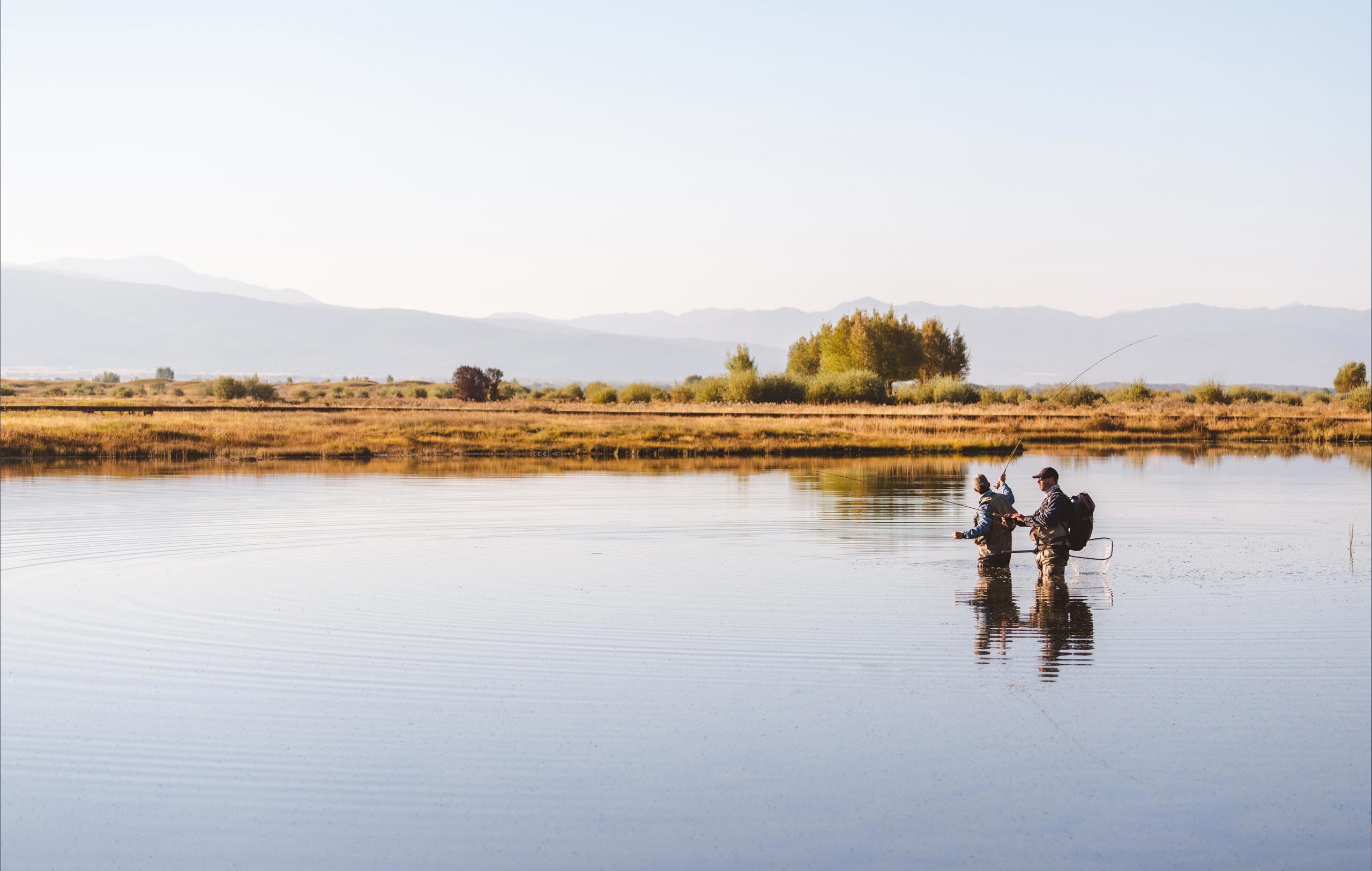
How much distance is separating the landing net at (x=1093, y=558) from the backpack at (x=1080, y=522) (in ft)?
2.51

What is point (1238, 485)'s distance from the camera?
2936cm

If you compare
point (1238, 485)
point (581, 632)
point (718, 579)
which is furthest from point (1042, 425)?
point (581, 632)

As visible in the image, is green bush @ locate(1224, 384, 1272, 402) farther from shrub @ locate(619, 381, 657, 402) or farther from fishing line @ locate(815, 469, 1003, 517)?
fishing line @ locate(815, 469, 1003, 517)

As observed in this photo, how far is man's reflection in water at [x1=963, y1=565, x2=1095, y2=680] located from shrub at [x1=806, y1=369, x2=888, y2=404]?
6962 centimetres

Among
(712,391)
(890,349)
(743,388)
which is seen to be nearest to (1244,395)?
(890,349)

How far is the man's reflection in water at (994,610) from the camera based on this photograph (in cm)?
1182

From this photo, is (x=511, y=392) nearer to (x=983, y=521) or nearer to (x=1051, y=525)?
(x=983, y=521)

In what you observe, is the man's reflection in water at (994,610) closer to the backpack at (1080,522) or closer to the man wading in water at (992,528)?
the man wading in water at (992,528)

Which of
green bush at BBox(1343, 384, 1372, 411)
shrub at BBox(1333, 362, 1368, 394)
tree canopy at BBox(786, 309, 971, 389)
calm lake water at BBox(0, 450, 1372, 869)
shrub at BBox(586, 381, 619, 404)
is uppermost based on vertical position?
tree canopy at BBox(786, 309, 971, 389)

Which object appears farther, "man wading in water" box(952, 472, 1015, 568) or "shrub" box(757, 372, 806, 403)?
"shrub" box(757, 372, 806, 403)

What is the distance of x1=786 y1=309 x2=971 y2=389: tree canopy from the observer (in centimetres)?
9719

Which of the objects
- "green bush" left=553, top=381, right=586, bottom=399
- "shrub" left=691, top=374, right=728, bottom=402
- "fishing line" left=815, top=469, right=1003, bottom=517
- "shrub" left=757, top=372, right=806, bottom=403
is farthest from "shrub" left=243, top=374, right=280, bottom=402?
"fishing line" left=815, top=469, right=1003, bottom=517

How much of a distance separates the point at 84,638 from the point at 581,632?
15.4 feet

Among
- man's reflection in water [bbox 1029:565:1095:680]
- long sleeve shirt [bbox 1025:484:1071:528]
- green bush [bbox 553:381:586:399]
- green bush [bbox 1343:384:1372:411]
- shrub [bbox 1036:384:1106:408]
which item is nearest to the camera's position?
man's reflection in water [bbox 1029:565:1095:680]
